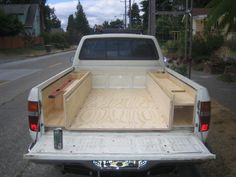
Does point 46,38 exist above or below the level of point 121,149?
below

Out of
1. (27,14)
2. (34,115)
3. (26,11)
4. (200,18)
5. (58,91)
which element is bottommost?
(34,115)

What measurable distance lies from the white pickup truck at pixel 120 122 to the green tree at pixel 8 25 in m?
38.9

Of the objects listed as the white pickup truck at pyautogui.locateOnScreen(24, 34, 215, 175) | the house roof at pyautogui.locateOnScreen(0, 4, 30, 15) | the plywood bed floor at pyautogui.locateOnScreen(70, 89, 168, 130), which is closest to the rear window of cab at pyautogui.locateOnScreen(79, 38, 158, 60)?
the white pickup truck at pyautogui.locateOnScreen(24, 34, 215, 175)

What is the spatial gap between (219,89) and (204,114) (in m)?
9.13

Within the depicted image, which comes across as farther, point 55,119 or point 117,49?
point 117,49

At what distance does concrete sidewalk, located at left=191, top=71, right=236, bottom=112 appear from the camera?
11.3m

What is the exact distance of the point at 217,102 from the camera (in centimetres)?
1092

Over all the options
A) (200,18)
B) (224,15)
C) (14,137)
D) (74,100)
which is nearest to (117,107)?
(74,100)

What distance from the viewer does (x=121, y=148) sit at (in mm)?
4539

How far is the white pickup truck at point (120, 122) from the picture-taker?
4.38m

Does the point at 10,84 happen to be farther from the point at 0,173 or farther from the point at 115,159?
the point at 115,159

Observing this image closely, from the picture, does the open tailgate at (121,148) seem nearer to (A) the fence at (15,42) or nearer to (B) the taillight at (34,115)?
(B) the taillight at (34,115)

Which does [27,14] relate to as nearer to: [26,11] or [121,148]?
[26,11]

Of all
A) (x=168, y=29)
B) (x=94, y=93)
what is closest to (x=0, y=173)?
(x=94, y=93)
